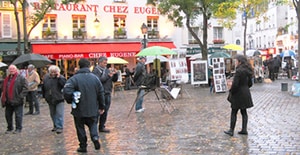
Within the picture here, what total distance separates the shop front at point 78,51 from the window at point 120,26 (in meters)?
0.66

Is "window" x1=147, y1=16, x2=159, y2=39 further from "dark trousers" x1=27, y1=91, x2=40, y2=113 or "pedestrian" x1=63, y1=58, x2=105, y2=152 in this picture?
"pedestrian" x1=63, y1=58, x2=105, y2=152

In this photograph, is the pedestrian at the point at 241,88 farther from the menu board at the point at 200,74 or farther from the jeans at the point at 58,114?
the menu board at the point at 200,74

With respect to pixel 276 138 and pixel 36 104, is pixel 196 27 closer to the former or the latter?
pixel 36 104

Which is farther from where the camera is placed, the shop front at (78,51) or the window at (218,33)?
the window at (218,33)

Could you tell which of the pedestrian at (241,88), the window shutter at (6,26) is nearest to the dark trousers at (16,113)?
the pedestrian at (241,88)

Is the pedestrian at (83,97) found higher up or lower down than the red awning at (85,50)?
lower down

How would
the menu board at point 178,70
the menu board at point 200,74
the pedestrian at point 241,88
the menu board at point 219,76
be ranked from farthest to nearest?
the menu board at point 200,74 → the menu board at point 178,70 → the menu board at point 219,76 → the pedestrian at point 241,88

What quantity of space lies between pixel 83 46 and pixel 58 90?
19732 mm

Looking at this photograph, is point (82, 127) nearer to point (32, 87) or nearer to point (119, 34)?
point (32, 87)

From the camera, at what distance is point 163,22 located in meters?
32.6

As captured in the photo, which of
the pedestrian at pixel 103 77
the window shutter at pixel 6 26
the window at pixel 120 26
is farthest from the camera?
the window at pixel 120 26

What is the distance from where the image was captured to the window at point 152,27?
3172cm

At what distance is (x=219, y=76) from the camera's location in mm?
18469

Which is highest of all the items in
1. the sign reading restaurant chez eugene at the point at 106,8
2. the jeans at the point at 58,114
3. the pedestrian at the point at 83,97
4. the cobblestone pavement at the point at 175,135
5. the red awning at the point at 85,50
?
the sign reading restaurant chez eugene at the point at 106,8
